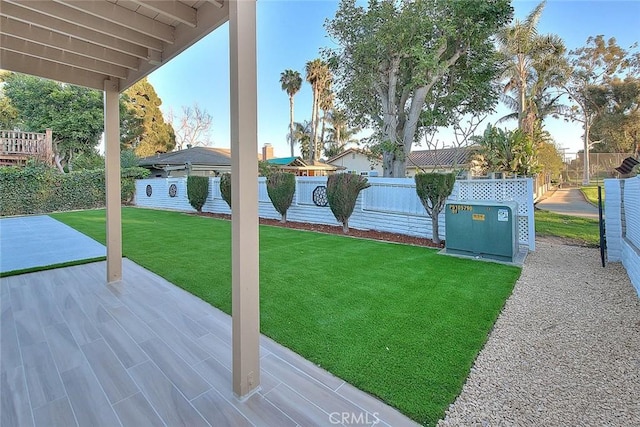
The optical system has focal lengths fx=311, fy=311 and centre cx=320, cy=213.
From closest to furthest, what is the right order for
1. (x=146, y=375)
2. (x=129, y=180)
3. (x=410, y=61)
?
(x=146, y=375)
(x=410, y=61)
(x=129, y=180)

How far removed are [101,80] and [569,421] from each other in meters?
5.57

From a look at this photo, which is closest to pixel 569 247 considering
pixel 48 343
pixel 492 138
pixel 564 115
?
pixel 492 138

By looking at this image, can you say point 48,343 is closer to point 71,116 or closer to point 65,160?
point 71,116

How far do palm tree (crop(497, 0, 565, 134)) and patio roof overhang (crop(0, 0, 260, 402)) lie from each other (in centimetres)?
1801

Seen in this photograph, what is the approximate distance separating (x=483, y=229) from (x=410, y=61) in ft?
23.7

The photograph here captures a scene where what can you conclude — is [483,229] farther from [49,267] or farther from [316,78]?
[316,78]

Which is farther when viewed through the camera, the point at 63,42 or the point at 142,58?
the point at 142,58

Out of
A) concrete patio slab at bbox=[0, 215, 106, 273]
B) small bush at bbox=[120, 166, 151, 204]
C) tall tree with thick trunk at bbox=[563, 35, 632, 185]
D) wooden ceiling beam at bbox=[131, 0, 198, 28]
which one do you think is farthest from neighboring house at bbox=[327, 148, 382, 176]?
wooden ceiling beam at bbox=[131, 0, 198, 28]

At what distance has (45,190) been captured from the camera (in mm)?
14055

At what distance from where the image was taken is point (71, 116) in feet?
59.1

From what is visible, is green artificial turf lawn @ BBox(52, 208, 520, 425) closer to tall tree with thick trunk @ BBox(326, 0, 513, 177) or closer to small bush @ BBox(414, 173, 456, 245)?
small bush @ BBox(414, 173, 456, 245)

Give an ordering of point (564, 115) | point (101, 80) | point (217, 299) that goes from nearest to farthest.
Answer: point (217, 299) → point (101, 80) → point (564, 115)

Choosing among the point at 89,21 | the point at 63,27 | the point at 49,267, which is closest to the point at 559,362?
the point at 89,21

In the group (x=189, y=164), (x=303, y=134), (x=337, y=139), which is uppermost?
(x=303, y=134)
